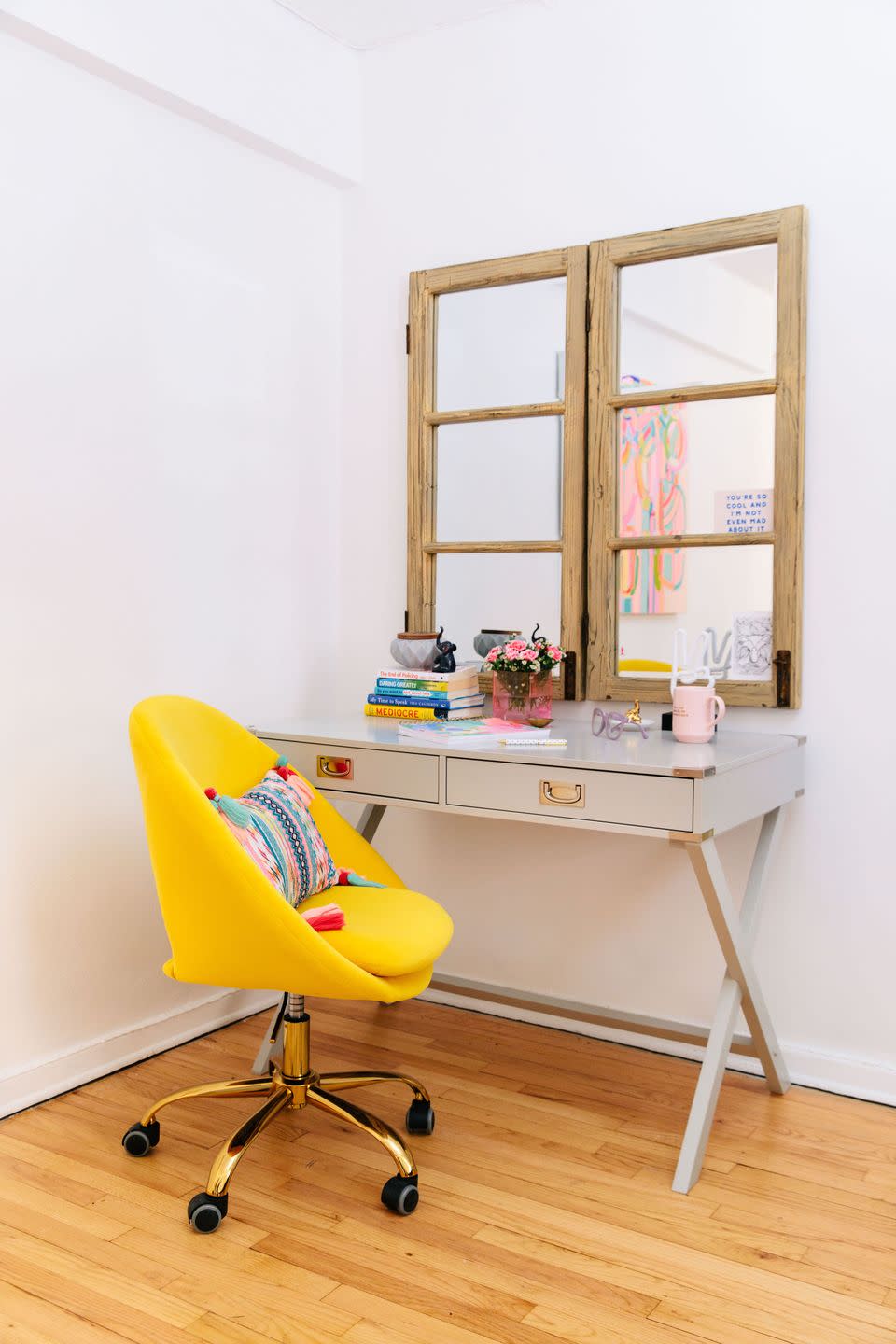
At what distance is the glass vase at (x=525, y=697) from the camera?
2740 mm

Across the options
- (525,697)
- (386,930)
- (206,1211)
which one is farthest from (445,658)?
(206,1211)

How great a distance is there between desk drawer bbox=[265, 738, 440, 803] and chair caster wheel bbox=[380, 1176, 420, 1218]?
74cm

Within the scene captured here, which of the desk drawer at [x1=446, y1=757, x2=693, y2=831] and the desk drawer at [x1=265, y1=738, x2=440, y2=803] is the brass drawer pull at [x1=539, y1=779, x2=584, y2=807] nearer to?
the desk drawer at [x1=446, y1=757, x2=693, y2=831]

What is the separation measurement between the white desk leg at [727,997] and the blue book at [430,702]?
0.78m

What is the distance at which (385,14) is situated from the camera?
10.1 feet

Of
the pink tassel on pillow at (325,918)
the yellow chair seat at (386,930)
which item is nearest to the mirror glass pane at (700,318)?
the yellow chair seat at (386,930)

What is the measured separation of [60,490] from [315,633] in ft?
3.18

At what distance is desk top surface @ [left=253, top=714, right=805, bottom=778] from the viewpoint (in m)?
2.18

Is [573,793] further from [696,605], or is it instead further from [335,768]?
[696,605]

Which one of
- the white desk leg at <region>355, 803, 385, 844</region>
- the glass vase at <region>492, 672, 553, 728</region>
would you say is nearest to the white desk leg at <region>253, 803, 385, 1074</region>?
the white desk leg at <region>355, 803, 385, 844</region>

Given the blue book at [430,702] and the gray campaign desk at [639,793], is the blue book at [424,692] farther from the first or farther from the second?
the gray campaign desk at [639,793]

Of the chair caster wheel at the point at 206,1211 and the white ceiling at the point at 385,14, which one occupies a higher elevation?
the white ceiling at the point at 385,14

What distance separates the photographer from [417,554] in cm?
320

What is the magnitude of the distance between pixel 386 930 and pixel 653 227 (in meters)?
1.83
